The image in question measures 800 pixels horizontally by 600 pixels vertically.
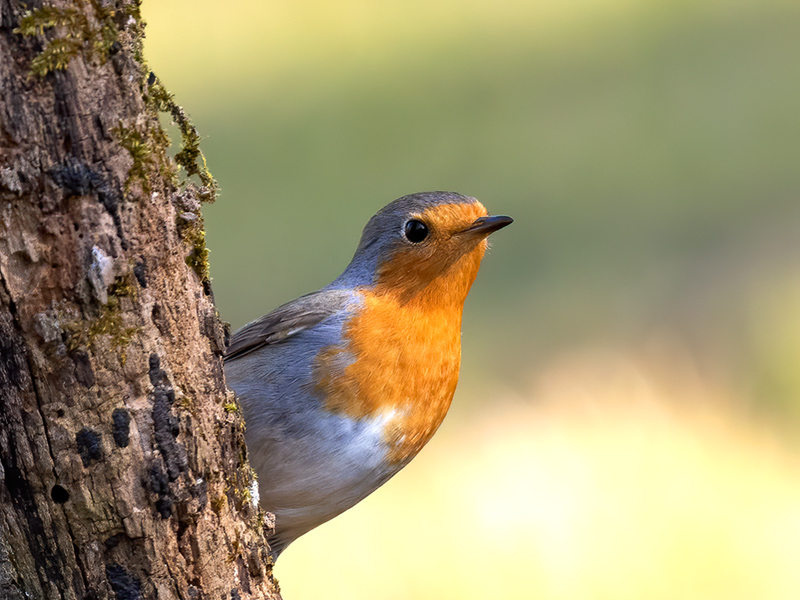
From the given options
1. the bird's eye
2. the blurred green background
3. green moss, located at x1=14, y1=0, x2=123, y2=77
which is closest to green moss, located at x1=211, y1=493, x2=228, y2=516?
green moss, located at x1=14, y1=0, x2=123, y2=77

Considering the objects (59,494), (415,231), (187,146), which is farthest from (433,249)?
(59,494)

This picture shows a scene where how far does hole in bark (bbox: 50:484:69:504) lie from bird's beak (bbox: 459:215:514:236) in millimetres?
2074

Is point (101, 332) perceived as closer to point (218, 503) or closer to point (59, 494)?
point (59, 494)

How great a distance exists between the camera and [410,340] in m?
4.07

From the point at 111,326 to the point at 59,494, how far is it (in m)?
0.42

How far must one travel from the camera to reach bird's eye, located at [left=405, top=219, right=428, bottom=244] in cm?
428

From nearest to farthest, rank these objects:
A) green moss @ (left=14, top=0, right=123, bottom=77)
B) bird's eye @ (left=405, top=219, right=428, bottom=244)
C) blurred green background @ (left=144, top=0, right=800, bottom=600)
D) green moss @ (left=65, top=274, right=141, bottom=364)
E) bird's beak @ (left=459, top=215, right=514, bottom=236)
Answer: green moss @ (left=14, top=0, right=123, bottom=77)
green moss @ (left=65, top=274, right=141, bottom=364)
bird's beak @ (left=459, top=215, right=514, bottom=236)
bird's eye @ (left=405, top=219, right=428, bottom=244)
blurred green background @ (left=144, top=0, right=800, bottom=600)

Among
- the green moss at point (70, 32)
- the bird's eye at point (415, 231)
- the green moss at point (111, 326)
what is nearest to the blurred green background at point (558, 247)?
the bird's eye at point (415, 231)

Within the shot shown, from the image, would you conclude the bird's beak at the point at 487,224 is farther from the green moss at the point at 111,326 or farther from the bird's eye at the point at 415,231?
the green moss at the point at 111,326

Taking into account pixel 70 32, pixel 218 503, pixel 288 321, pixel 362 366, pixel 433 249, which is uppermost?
pixel 70 32

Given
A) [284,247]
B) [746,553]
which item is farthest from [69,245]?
[284,247]

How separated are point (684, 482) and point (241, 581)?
4.04 metres

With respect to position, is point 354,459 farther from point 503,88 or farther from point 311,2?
point 311,2

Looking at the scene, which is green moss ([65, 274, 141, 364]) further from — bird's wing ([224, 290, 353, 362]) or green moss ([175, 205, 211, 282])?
bird's wing ([224, 290, 353, 362])
